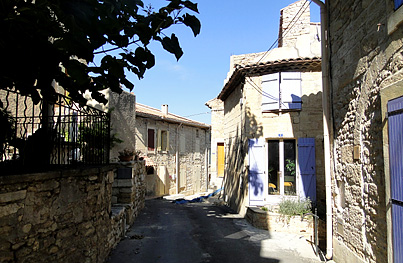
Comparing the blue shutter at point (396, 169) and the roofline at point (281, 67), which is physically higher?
the roofline at point (281, 67)

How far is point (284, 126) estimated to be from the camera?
340 inches

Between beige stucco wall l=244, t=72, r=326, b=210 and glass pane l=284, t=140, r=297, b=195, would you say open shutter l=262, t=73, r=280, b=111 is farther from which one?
glass pane l=284, t=140, r=297, b=195

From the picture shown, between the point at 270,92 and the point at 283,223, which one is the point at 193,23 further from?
the point at 270,92

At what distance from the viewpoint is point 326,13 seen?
5.41m

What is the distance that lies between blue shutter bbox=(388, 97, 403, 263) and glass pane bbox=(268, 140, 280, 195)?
17.9ft

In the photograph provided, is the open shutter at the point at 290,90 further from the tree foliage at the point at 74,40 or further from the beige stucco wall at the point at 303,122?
the tree foliage at the point at 74,40

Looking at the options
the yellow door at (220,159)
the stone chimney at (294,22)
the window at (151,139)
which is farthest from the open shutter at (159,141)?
the stone chimney at (294,22)

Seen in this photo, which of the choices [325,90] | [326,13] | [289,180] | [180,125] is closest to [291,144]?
[289,180]

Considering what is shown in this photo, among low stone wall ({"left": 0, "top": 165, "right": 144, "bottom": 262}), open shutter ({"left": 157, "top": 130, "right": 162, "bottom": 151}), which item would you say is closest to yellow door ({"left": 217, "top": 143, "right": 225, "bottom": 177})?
open shutter ({"left": 157, "top": 130, "right": 162, "bottom": 151})

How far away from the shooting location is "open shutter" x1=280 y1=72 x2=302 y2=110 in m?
8.59

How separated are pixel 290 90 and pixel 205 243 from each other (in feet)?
17.2

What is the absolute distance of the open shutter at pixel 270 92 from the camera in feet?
28.7

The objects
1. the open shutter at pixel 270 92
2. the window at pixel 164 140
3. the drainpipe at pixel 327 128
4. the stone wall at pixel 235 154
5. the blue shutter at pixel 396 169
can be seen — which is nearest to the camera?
the blue shutter at pixel 396 169

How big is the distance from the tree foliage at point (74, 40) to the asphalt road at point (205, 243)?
372 centimetres
